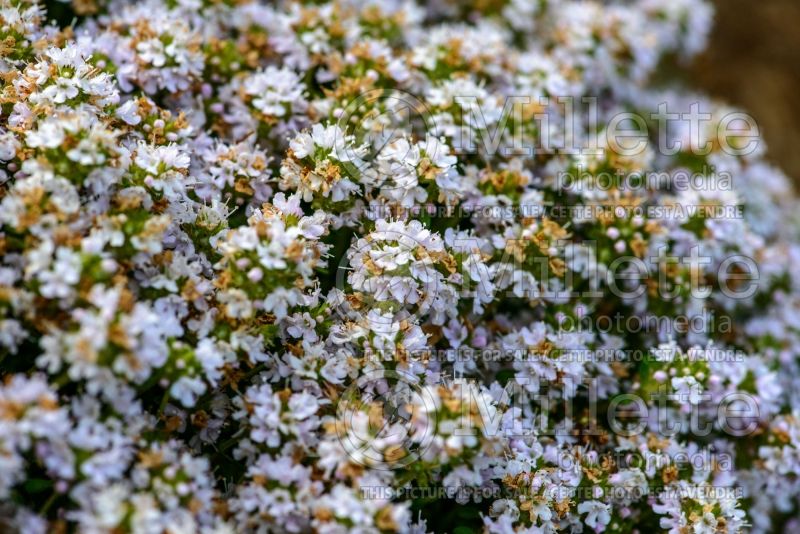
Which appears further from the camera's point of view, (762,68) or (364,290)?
(762,68)

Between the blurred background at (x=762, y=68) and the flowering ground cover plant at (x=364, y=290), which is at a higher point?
the flowering ground cover plant at (x=364, y=290)

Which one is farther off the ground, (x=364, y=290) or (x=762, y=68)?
(x=364, y=290)

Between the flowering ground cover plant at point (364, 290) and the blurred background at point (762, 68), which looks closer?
the flowering ground cover plant at point (364, 290)

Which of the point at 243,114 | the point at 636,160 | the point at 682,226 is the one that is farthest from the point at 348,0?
the point at 682,226

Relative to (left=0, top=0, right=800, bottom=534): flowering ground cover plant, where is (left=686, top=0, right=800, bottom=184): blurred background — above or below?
below
